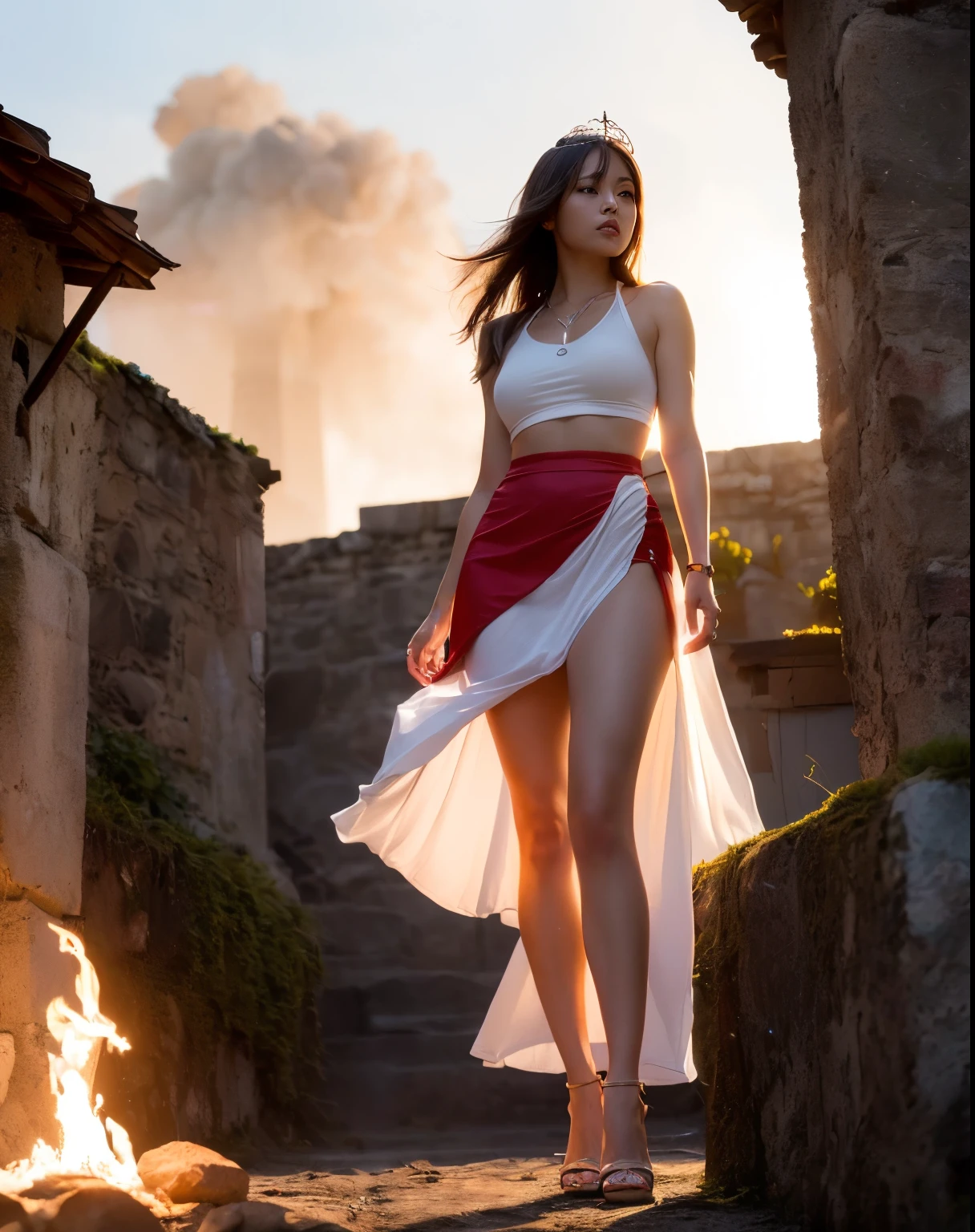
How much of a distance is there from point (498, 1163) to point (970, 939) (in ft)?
8.52

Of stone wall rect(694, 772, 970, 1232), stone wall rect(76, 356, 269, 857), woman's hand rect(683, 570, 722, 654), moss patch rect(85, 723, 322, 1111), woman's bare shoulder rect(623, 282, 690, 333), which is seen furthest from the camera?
stone wall rect(76, 356, 269, 857)

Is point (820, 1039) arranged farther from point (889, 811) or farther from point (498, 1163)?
point (498, 1163)

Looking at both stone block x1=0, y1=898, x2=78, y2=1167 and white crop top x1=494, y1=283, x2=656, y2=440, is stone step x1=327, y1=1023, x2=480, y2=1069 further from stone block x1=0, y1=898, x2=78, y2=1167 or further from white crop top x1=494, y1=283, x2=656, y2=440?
white crop top x1=494, y1=283, x2=656, y2=440

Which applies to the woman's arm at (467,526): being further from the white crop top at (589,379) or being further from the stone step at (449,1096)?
the stone step at (449,1096)

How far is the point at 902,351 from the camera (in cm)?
220

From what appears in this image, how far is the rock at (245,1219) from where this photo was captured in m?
2.16

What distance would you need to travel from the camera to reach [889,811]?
5.95 feet

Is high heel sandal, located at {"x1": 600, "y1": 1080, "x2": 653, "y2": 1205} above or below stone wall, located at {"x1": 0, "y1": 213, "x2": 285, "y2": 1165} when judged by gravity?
below

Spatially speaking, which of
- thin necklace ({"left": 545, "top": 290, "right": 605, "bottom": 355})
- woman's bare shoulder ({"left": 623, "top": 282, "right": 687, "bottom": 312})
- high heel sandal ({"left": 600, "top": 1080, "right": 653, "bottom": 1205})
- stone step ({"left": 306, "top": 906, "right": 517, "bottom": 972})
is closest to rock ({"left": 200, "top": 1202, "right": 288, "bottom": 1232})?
high heel sandal ({"left": 600, "top": 1080, "right": 653, "bottom": 1205})

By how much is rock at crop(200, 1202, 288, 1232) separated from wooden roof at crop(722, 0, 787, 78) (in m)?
2.36

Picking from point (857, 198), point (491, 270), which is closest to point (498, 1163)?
point (491, 270)

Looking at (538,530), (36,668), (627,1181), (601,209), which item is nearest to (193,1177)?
(627,1181)

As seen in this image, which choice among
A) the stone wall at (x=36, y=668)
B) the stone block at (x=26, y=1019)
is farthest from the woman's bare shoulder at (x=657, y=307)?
the stone block at (x=26, y=1019)

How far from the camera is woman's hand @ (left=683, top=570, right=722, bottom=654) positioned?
2639mm
